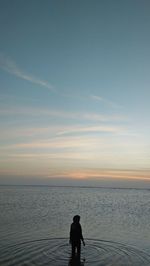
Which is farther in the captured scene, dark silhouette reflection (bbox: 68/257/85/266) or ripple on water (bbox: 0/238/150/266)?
ripple on water (bbox: 0/238/150/266)

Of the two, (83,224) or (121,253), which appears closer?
(121,253)

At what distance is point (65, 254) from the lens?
1655 centimetres

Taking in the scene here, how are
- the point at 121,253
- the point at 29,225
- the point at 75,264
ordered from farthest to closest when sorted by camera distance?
1. the point at 29,225
2. the point at 121,253
3. the point at 75,264

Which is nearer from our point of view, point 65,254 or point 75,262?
point 75,262

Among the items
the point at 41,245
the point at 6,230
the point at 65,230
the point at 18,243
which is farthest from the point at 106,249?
the point at 6,230

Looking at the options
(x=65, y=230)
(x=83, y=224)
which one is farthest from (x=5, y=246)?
(x=83, y=224)

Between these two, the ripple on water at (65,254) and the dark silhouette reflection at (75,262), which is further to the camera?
the ripple on water at (65,254)

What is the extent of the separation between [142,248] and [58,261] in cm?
622

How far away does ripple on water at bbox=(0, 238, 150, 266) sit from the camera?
14734 mm

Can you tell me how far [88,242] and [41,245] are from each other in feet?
10.9

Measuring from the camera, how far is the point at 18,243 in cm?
1933

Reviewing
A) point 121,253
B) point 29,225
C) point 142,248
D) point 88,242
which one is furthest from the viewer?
point 29,225

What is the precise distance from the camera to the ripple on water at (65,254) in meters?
14.7

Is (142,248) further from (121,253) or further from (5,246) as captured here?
(5,246)
